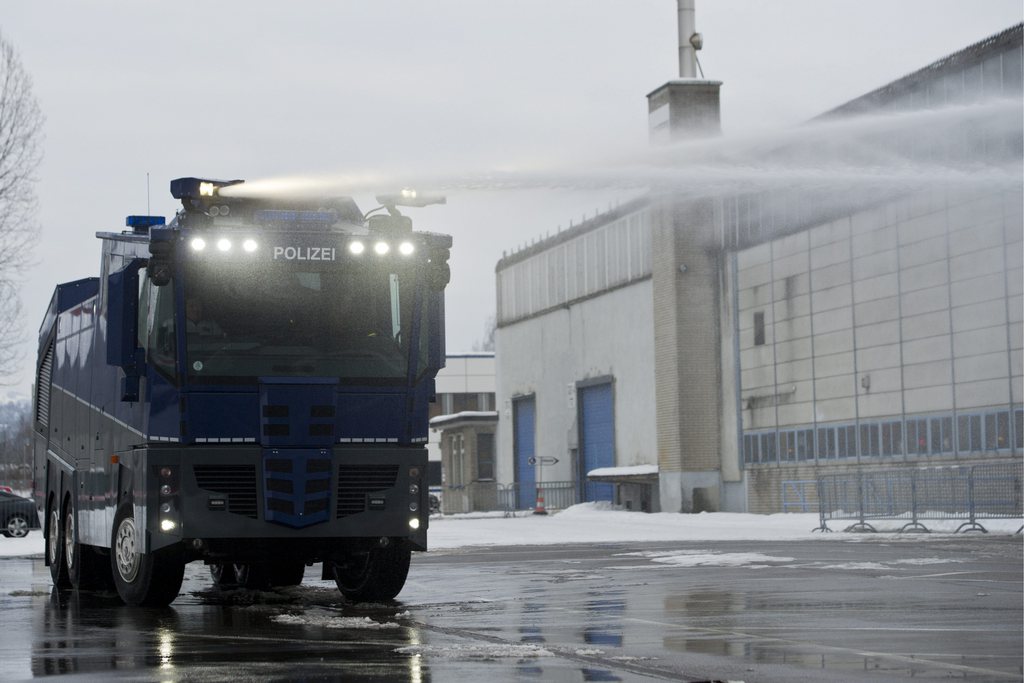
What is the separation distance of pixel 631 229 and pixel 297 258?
126ft

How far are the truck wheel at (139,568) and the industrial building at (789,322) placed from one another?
1862 centimetres

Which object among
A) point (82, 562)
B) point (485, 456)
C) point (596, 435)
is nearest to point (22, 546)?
point (82, 562)

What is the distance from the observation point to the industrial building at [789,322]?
37.1m

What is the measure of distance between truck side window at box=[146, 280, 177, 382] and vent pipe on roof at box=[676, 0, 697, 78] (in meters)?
35.8

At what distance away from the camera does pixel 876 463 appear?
1651 inches

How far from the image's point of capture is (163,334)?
1434 cm

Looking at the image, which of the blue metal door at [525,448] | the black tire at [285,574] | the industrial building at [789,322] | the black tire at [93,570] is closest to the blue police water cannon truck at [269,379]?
the black tire at [93,570]

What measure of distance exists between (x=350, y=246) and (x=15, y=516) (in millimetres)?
27006

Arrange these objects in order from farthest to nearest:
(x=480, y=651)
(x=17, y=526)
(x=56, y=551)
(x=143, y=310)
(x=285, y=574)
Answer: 1. (x=17, y=526)
2. (x=56, y=551)
3. (x=285, y=574)
4. (x=143, y=310)
5. (x=480, y=651)

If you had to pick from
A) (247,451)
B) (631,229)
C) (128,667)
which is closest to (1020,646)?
(128,667)

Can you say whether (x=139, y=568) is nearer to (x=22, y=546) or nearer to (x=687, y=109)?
(x=22, y=546)

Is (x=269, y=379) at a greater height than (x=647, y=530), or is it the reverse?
(x=269, y=379)

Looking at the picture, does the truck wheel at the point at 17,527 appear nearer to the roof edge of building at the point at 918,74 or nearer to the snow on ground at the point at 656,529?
the snow on ground at the point at 656,529

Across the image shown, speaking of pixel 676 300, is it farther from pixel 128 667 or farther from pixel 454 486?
pixel 128 667
